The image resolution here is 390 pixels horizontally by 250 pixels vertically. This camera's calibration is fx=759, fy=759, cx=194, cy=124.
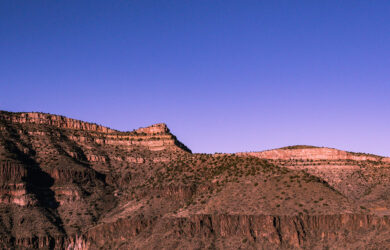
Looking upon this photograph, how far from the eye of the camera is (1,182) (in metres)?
155

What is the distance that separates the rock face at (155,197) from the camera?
422 feet

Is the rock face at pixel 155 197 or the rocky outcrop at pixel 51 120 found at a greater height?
the rocky outcrop at pixel 51 120

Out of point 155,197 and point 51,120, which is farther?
point 51,120

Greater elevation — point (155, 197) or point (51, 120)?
point (51, 120)

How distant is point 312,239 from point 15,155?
234ft

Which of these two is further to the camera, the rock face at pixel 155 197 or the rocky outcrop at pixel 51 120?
the rocky outcrop at pixel 51 120

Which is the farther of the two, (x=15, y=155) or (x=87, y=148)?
(x=87, y=148)

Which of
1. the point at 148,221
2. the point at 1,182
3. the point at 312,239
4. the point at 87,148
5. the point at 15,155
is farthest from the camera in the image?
the point at 87,148

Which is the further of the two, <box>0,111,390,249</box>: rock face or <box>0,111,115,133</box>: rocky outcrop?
<box>0,111,115,133</box>: rocky outcrop

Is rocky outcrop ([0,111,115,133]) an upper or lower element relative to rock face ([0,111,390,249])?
upper

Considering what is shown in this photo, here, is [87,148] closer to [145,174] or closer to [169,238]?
[145,174]

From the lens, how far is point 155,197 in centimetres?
15512

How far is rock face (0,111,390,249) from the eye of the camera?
422 feet

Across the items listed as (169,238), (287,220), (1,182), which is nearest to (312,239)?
(287,220)
